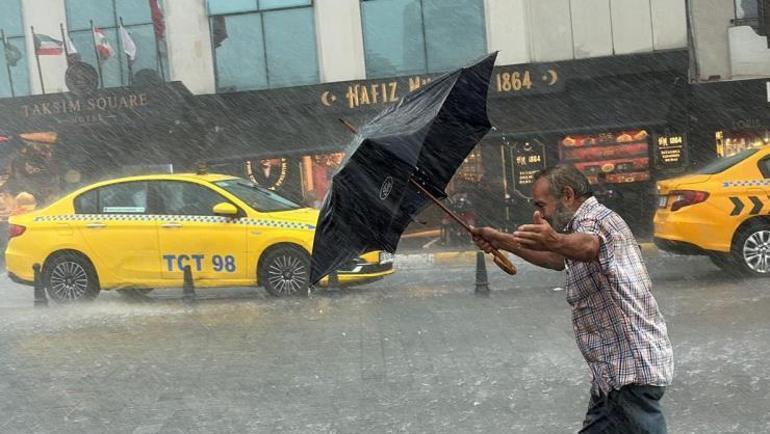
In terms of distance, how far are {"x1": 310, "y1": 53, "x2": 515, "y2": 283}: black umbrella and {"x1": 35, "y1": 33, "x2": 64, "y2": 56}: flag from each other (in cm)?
1894

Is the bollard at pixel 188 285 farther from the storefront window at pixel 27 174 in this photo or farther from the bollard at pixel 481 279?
the storefront window at pixel 27 174

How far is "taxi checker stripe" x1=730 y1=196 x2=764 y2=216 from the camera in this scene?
34.7 feet

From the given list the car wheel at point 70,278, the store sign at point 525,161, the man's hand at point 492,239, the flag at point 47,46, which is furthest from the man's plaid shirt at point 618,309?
the flag at point 47,46

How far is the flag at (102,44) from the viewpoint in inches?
806

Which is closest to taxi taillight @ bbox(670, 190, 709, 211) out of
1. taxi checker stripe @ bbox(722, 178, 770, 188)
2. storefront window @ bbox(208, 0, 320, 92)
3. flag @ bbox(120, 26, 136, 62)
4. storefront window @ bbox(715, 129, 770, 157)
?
taxi checker stripe @ bbox(722, 178, 770, 188)

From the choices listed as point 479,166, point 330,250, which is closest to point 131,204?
point 330,250

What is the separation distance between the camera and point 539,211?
3486mm

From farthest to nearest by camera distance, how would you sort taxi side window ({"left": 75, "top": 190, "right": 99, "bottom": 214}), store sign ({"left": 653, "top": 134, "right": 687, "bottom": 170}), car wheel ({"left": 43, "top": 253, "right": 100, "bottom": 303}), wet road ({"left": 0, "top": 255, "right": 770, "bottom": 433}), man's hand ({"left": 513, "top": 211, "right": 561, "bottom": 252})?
store sign ({"left": 653, "top": 134, "right": 687, "bottom": 170}) → taxi side window ({"left": 75, "top": 190, "right": 99, "bottom": 214}) → car wheel ({"left": 43, "top": 253, "right": 100, "bottom": 303}) → wet road ({"left": 0, "top": 255, "right": 770, "bottom": 433}) → man's hand ({"left": 513, "top": 211, "right": 561, "bottom": 252})

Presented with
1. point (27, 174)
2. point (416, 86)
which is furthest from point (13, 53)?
point (416, 86)

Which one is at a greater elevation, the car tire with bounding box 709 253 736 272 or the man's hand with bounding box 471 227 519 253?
the man's hand with bounding box 471 227 519 253

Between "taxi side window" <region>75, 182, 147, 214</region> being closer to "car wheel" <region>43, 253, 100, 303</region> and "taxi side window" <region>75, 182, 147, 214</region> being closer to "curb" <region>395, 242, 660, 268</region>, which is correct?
"car wheel" <region>43, 253, 100, 303</region>

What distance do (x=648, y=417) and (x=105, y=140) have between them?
1943cm

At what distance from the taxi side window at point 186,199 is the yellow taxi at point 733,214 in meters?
5.94

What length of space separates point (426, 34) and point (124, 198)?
1048 centimetres
